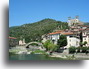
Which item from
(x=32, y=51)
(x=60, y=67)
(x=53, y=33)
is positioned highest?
(x=53, y=33)

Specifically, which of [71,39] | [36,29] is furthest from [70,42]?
[36,29]

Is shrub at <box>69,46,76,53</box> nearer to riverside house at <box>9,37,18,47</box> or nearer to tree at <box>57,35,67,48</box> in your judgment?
tree at <box>57,35,67,48</box>

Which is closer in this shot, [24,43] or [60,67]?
[60,67]

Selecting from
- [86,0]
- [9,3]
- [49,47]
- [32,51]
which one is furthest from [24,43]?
Answer: [86,0]

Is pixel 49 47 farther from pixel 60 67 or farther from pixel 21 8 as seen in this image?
pixel 21 8

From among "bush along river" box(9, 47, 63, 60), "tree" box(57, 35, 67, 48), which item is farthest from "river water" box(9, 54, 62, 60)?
"tree" box(57, 35, 67, 48)

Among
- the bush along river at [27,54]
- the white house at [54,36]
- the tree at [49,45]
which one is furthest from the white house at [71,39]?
the bush along river at [27,54]

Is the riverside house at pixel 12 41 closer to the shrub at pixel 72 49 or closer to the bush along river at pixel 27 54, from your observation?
the bush along river at pixel 27 54
